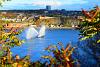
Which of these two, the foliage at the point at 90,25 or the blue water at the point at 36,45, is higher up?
the foliage at the point at 90,25

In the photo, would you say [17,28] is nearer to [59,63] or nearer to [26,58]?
[26,58]

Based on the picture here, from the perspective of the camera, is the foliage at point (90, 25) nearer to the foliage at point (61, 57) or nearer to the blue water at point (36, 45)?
the foliage at point (61, 57)

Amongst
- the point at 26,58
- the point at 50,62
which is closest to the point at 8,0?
the point at 26,58

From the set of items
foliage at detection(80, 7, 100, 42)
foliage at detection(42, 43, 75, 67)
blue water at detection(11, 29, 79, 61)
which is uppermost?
foliage at detection(80, 7, 100, 42)

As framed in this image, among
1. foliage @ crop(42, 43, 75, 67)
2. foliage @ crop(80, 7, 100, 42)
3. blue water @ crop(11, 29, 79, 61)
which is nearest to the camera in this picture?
foliage @ crop(80, 7, 100, 42)

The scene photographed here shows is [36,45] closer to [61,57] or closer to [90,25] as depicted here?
[61,57]

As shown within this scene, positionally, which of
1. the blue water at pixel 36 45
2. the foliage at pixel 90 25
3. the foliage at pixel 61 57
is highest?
the foliage at pixel 90 25

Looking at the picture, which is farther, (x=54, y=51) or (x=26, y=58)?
(x=26, y=58)

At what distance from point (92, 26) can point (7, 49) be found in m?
2.57

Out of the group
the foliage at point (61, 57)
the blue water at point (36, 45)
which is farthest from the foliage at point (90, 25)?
the blue water at point (36, 45)

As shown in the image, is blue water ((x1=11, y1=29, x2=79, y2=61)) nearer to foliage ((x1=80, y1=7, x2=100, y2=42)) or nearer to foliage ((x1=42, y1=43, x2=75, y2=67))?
foliage ((x1=42, y1=43, x2=75, y2=67))

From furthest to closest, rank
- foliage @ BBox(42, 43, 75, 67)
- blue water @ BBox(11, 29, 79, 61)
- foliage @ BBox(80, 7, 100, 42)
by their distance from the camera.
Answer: blue water @ BBox(11, 29, 79, 61) < foliage @ BBox(42, 43, 75, 67) < foliage @ BBox(80, 7, 100, 42)

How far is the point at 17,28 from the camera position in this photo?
27.1ft

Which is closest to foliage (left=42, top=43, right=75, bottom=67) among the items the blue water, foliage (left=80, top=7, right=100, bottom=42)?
foliage (left=80, top=7, right=100, bottom=42)
